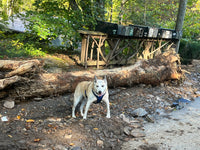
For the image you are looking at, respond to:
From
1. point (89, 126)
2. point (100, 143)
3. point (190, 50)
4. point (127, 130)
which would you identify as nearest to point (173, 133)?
point (127, 130)

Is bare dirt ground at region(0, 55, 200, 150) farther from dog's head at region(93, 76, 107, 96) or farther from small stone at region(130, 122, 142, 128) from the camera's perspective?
dog's head at region(93, 76, 107, 96)

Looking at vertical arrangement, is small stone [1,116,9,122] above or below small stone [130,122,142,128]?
above

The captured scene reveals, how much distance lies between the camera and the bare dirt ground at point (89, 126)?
4.01 meters

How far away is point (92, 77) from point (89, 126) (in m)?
2.53

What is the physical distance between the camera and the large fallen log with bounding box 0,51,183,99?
18.3 ft

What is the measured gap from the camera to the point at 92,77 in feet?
22.8

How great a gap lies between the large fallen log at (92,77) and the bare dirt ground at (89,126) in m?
0.33

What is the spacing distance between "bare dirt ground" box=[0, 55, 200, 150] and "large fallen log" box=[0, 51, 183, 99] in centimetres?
33

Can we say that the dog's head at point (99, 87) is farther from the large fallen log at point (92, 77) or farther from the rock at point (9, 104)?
the rock at point (9, 104)

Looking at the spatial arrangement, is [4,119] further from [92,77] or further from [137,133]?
[137,133]

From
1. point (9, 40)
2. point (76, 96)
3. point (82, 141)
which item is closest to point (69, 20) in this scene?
point (9, 40)

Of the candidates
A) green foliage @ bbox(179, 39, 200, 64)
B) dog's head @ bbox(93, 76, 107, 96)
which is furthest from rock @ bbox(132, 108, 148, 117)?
green foliage @ bbox(179, 39, 200, 64)

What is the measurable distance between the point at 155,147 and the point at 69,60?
8.48m

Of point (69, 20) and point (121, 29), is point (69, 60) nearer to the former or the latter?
point (69, 20)
